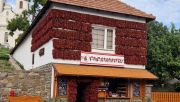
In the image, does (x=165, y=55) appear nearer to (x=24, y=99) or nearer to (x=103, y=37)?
(x=103, y=37)

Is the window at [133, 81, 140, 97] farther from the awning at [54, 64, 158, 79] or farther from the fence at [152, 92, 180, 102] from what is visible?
the fence at [152, 92, 180, 102]

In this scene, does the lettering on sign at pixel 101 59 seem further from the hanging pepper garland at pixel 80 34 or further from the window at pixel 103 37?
the window at pixel 103 37

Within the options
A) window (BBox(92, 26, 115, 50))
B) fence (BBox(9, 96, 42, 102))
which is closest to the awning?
window (BBox(92, 26, 115, 50))

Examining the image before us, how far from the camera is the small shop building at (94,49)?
2025cm

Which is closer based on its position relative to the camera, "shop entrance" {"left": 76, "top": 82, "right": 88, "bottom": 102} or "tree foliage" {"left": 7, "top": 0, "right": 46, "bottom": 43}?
"shop entrance" {"left": 76, "top": 82, "right": 88, "bottom": 102}

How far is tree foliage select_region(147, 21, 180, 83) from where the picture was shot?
3766cm

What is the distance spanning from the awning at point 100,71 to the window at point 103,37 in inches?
59.5

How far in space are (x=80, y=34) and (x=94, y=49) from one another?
1.36 m

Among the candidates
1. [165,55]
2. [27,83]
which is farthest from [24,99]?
[165,55]

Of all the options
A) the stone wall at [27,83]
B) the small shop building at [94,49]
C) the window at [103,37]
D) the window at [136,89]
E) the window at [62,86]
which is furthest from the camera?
the window at [136,89]

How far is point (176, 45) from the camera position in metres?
39.6

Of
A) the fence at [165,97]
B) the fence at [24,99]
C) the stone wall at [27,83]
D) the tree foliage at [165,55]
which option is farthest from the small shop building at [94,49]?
the tree foliage at [165,55]

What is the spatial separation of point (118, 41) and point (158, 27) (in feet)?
88.7

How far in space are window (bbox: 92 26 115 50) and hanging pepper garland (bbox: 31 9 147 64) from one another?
343 mm
